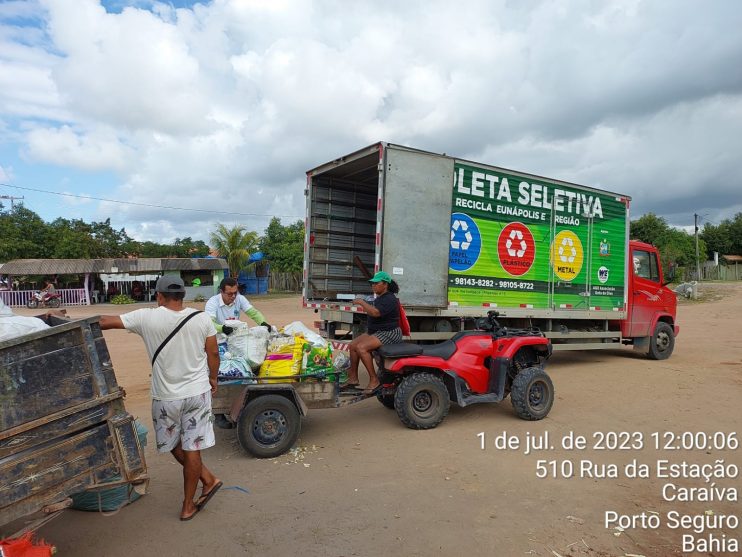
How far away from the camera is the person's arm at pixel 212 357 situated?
11.6 feet

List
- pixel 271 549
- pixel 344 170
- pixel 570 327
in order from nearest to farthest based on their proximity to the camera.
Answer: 1. pixel 271 549
2. pixel 344 170
3. pixel 570 327

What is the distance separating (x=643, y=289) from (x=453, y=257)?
496 cm

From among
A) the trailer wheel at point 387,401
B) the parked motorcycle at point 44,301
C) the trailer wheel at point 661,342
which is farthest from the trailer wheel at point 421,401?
the parked motorcycle at point 44,301

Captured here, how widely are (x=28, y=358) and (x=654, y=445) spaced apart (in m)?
5.21

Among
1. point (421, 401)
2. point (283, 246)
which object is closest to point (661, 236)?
point (283, 246)

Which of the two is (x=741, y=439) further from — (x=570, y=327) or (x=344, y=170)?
(x=344, y=170)

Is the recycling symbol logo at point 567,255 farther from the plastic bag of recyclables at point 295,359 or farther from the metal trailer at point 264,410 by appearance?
the metal trailer at point 264,410

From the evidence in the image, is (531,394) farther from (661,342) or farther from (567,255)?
(661,342)

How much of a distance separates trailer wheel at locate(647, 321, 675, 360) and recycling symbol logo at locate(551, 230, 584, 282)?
102 inches

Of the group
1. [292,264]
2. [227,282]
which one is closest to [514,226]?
[227,282]

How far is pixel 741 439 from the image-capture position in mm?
4996

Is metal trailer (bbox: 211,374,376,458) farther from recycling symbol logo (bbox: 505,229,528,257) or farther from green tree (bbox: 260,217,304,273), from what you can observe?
green tree (bbox: 260,217,304,273)

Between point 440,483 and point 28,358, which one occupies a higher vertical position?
point 28,358

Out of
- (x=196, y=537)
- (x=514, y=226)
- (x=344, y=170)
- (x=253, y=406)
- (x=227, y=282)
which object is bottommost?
(x=196, y=537)
